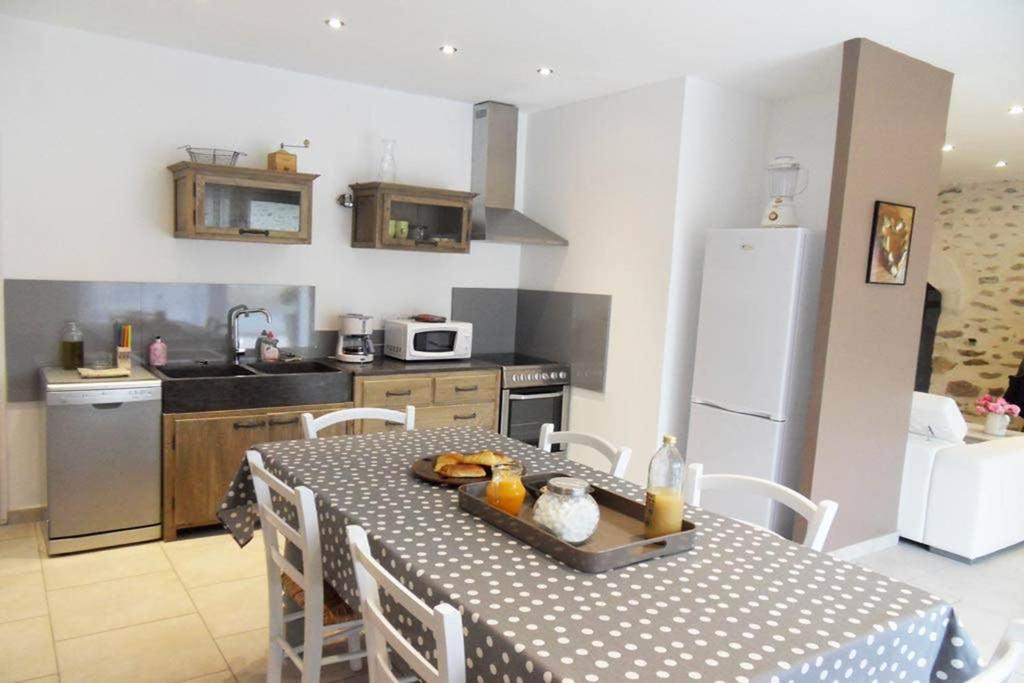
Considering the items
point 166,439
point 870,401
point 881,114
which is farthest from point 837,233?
point 166,439

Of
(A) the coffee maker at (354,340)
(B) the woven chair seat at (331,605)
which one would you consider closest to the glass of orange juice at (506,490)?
(B) the woven chair seat at (331,605)

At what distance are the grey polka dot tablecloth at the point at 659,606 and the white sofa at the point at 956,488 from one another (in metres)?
2.59

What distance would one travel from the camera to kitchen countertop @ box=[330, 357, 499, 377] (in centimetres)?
404

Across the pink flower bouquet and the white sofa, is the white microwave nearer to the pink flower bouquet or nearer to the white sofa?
the white sofa

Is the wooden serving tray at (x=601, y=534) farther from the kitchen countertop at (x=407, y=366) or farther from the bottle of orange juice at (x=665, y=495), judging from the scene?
the kitchen countertop at (x=407, y=366)

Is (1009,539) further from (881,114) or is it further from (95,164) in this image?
(95,164)

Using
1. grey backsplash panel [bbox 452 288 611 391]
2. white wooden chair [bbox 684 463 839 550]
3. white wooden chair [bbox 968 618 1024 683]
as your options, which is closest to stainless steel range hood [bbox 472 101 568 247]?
grey backsplash panel [bbox 452 288 611 391]

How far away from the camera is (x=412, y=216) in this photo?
14.7ft

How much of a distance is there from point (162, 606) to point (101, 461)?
2.75 ft

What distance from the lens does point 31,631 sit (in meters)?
2.65

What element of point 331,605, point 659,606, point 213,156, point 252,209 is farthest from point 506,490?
point 213,156

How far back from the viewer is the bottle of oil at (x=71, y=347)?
361cm

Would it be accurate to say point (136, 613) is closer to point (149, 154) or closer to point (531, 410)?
point (149, 154)

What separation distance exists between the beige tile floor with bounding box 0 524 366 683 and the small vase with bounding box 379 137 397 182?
2.22m
